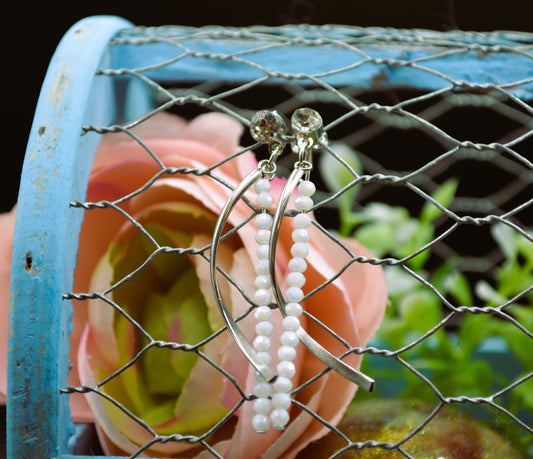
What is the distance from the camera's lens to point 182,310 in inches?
12.9

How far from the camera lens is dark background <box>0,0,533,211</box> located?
683 millimetres

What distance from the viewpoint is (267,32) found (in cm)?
41

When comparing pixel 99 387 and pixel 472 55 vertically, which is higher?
pixel 472 55

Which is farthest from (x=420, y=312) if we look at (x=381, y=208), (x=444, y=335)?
(x=381, y=208)

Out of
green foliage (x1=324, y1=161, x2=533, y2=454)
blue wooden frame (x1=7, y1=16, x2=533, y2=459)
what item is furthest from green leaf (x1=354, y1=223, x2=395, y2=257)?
blue wooden frame (x1=7, y1=16, x2=533, y2=459)

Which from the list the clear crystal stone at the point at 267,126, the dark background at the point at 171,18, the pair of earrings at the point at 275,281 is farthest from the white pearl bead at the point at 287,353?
the dark background at the point at 171,18

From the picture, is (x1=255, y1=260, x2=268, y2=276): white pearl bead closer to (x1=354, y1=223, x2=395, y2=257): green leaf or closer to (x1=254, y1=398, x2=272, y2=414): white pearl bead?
(x1=254, y1=398, x2=272, y2=414): white pearl bead

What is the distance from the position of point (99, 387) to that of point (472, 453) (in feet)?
0.70

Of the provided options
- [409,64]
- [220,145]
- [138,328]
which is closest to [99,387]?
[138,328]

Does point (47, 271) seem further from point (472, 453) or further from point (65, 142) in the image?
point (472, 453)

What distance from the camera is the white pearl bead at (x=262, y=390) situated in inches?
10.7

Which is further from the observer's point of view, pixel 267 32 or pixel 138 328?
pixel 267 32

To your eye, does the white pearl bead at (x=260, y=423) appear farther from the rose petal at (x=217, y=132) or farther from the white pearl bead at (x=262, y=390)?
the rose petal at (x=217, y=132)

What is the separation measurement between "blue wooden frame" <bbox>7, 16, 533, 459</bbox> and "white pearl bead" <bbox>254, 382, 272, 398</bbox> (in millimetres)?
102
